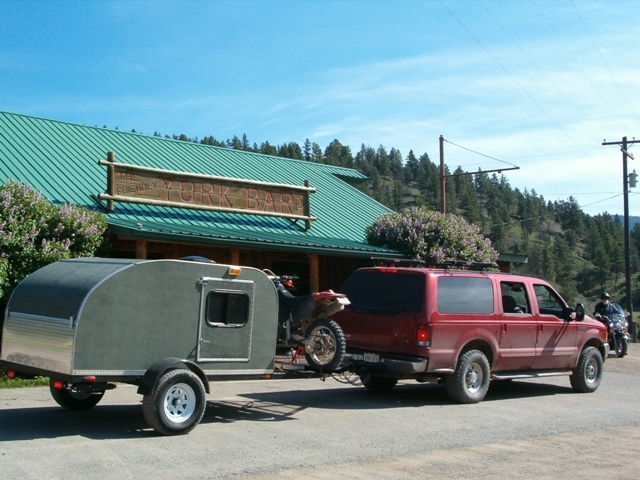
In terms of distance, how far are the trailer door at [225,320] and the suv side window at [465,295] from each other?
131 inches

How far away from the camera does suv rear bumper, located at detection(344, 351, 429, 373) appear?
11.4 metres

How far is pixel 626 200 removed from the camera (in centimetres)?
3697

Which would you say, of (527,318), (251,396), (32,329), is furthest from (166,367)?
(527,318)

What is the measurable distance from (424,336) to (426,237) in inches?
389

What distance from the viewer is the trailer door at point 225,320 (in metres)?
9.45

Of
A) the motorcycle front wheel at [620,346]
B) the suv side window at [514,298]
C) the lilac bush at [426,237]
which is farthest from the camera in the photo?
the motorcycle front wheel at [620,346]

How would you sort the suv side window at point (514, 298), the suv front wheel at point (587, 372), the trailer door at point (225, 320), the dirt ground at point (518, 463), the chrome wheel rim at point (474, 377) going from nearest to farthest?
the dirt ground at point (518, 463)
the trailer door at point (225, 320)
the chrome wheel rim at point (474, 377)
the suv side window at point (514, 298)
the suv front wheel at point (587, 372)

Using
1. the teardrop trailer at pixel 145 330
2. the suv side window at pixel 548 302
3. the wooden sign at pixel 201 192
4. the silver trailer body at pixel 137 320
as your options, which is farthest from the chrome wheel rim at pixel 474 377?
the wooden sign at pixel 201 192

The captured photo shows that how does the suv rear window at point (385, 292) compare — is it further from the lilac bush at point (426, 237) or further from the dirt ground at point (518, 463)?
the lilac bush at point (426, 237)

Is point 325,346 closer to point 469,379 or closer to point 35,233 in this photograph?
point 469,379

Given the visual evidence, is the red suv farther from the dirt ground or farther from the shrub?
the shrub

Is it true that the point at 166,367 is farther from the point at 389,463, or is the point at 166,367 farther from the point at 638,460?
the point at 638,460

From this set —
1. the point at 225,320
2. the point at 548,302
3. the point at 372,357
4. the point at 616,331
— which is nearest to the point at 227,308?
the point at 225,320

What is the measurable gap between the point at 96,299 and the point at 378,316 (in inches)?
190
